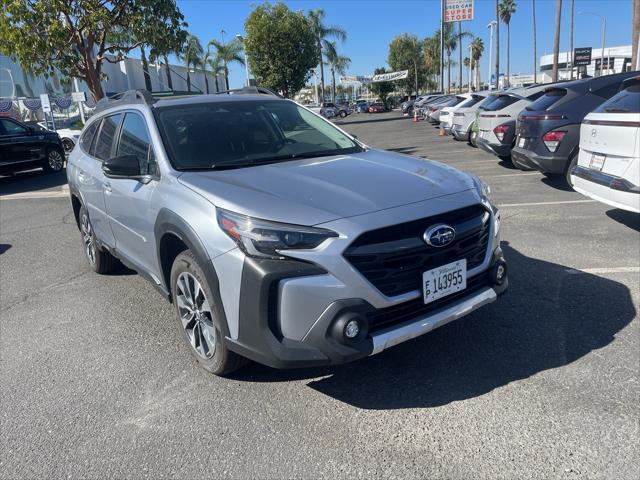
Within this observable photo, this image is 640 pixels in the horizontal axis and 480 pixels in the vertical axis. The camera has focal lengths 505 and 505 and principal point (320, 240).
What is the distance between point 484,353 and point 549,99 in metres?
6.32

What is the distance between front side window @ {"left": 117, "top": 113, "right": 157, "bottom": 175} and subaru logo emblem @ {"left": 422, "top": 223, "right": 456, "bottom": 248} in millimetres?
1923

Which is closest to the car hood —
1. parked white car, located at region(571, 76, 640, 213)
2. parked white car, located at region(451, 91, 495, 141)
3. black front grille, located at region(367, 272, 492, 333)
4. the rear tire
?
black front grille, located at region(367, 272, 492, 333)

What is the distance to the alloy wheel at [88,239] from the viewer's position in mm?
5211

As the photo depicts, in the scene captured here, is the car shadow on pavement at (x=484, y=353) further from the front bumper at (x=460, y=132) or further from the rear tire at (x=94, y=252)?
the front bumper at (x=460, y=132)

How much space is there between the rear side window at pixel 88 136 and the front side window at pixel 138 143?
1033 millimetres

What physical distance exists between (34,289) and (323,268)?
395 centimetres

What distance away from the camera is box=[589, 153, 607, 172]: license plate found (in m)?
5.59

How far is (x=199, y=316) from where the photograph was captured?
320 cm

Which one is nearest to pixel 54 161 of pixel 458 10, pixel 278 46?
pixel 278 46

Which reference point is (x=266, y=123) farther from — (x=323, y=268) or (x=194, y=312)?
(x=323, y=268)

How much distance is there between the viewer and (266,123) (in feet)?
13.7

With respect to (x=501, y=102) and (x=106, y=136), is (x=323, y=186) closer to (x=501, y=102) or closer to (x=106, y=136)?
(x=106, y=136)

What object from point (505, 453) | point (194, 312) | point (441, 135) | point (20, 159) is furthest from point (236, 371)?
point (441, 135)

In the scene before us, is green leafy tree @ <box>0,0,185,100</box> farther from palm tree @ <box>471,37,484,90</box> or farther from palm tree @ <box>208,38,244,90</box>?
palm tree @ <box>471,37,484,90</box>
